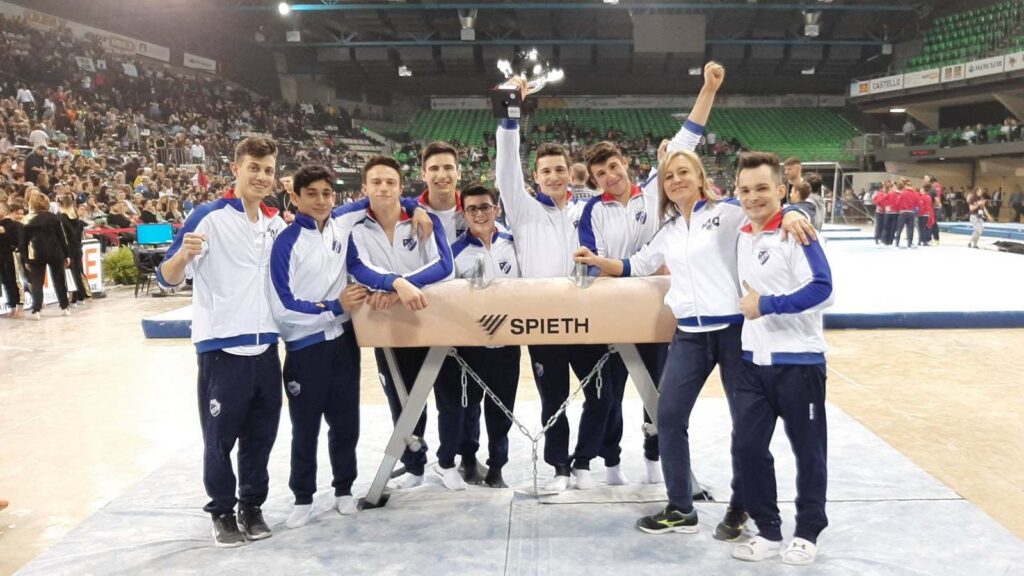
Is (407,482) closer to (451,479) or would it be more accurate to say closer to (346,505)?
(451,479)

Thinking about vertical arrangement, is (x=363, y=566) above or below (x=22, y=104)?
below

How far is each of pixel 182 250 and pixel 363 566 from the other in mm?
1516

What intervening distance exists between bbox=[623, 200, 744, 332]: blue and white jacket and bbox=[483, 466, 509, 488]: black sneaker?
138cm

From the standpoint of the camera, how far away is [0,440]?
16.1 ft

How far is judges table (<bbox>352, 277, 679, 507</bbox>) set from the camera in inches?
131

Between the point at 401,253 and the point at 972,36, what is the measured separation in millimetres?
30185

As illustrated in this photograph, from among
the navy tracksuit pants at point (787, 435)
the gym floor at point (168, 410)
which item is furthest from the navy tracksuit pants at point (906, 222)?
Answer: the navy tracksuit pants at point (787, 435)

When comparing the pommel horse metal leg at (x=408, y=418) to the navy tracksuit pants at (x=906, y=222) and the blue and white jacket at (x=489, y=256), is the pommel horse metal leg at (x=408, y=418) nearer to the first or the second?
the blue and white jacket at (x=489, y=256)

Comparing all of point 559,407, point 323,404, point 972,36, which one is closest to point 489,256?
point 559,407

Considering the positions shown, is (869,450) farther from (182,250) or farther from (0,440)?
(0,440)

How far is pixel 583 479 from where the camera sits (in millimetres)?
3752

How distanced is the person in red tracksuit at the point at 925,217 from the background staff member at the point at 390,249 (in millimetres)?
16231

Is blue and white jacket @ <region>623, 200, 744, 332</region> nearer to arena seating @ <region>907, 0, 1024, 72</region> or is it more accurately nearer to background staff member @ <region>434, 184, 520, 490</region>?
background staff member @ <region>434, 184, 520, 490</region>

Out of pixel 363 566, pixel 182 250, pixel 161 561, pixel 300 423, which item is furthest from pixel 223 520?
pixel 182 250
